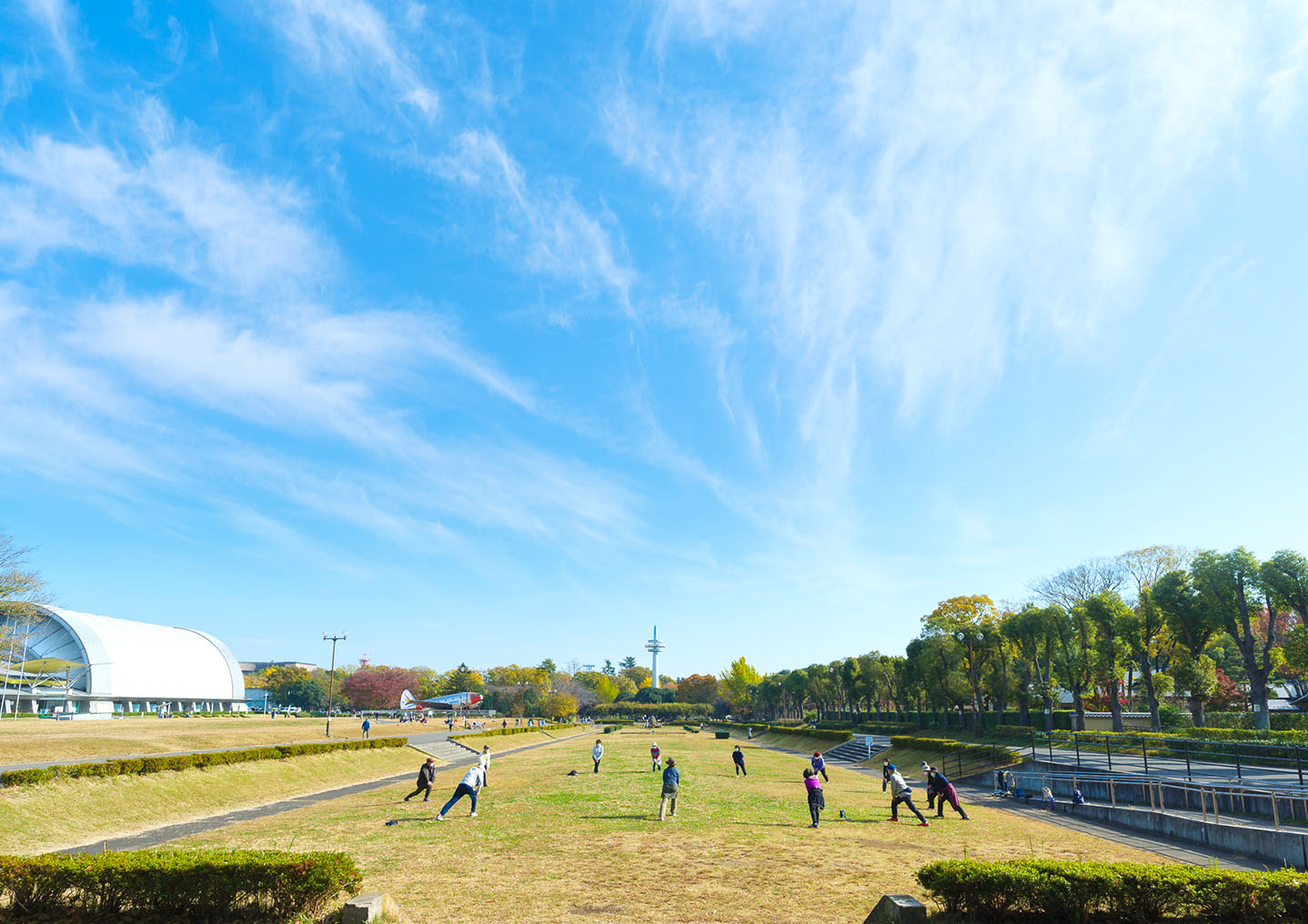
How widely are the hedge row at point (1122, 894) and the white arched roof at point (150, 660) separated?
388 feet

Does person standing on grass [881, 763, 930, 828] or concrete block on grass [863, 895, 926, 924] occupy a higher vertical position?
concrete block on grass [863, 895, 926, 924]

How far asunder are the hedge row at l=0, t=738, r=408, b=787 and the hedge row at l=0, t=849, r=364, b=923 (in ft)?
49.1

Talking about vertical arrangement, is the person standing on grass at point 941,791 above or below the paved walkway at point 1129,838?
above

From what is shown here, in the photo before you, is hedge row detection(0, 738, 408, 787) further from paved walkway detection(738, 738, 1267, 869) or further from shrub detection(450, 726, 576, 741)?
paved walkway detection(738, 738, 1267, 869)

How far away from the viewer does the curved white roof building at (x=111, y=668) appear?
8744 centimetres

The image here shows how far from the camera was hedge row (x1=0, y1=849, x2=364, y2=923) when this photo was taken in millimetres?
9797

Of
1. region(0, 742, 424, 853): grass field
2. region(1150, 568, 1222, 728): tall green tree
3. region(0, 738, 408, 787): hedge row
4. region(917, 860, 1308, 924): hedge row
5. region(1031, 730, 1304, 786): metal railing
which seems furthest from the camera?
region(1150, 568, 1222, 728): tall green tree

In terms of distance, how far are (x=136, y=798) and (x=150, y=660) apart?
341 ft

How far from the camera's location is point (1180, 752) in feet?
98.9

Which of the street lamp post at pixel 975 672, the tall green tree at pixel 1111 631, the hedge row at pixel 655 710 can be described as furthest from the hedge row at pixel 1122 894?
the hedge row at pixel 655 710

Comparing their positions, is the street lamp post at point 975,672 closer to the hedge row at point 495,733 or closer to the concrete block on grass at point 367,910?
the hedge row at point 495,733

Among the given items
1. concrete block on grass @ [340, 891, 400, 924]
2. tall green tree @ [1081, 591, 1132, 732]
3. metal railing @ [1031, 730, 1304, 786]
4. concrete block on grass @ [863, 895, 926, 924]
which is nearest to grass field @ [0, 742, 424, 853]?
concrete block on grass @ [340, 891, 400, 924]

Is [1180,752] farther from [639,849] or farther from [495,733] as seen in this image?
[495,733]

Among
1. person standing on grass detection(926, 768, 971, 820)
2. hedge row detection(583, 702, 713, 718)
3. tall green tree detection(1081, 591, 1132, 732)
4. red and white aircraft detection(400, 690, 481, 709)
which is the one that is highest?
tall green tree detection(1081, 591, 1132, 732)
